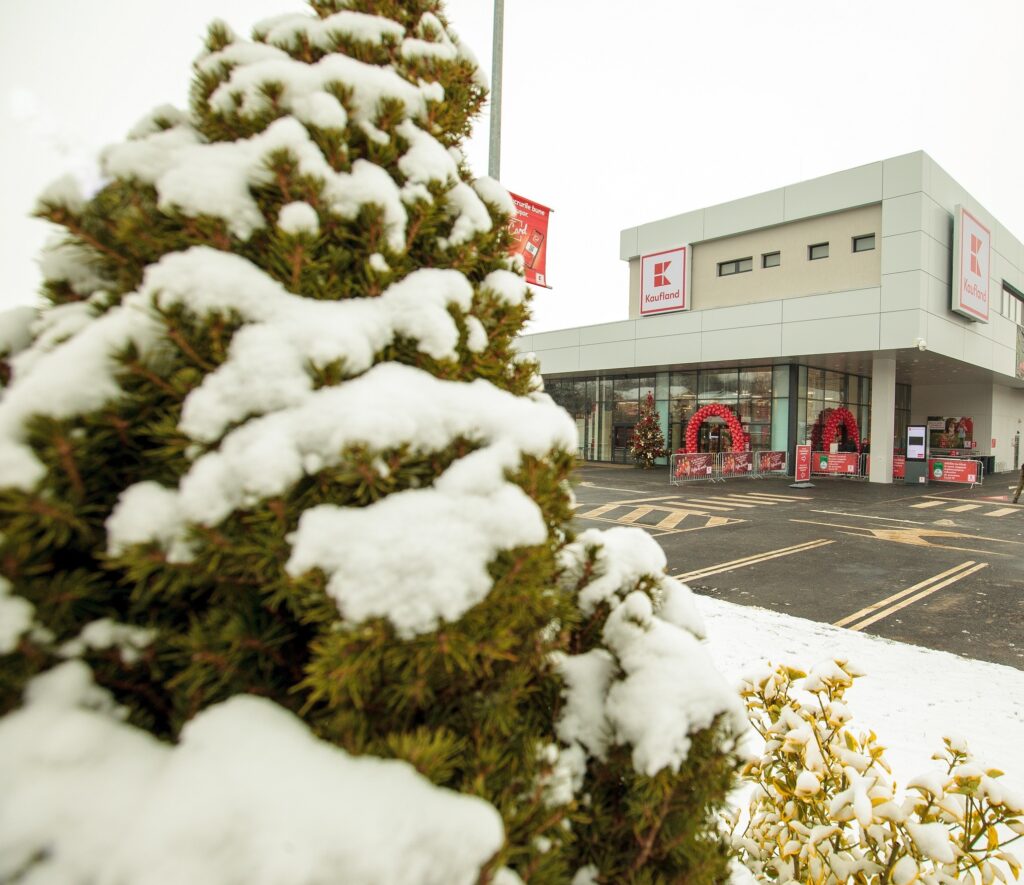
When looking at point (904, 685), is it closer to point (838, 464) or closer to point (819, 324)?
point (819, 324)

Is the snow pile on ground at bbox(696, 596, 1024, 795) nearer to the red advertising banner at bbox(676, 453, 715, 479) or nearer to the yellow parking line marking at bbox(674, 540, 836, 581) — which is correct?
the yellow parking line marking at bbox(674, 540, 836, 581)

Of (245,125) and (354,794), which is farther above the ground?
(245,125)

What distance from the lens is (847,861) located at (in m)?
1.83

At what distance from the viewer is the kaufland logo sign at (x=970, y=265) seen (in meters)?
19.1

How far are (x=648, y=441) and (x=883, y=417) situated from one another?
9.29 meters

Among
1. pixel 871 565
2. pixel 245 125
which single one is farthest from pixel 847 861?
pixel 871 565

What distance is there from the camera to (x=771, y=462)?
892 inches

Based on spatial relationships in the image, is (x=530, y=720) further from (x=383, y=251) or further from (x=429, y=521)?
(x=383, y=251)

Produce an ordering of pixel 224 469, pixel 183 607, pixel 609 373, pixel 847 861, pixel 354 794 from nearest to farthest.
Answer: pixel 354 794, pixel 224 469, pixel 183 607, pixel 847 861, pixel 609 373

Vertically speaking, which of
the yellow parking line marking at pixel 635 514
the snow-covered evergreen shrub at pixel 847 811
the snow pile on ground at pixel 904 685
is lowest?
the snow pile on ground at pixel 904 685

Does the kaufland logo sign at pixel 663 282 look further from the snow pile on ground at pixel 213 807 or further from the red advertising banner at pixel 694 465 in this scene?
the snow pile on ground at pixel 213 807

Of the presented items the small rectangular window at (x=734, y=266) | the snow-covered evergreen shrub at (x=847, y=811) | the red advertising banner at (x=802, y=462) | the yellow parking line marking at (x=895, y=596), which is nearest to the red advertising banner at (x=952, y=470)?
the red advertising banner at (x=802, y=462)

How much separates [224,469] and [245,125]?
0.89m

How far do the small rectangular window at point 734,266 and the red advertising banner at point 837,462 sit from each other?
28.0 ft
